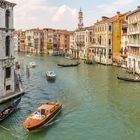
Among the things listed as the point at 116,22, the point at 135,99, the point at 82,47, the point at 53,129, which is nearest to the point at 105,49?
the point at 116,22

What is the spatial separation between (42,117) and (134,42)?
25260 millimetres

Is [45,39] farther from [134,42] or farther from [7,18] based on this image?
[7,18]

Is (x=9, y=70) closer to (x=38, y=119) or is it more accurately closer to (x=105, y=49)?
(x=38, y=119)

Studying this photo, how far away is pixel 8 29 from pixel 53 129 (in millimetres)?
8084

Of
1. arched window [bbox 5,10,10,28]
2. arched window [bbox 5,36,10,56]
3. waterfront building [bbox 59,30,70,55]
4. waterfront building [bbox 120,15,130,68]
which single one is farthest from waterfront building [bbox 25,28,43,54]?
arched window [bbox 5,10,10,28]

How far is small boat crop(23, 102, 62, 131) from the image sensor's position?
16.5 metres

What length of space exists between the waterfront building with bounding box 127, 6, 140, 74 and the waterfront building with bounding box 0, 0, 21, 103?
18.8 metres

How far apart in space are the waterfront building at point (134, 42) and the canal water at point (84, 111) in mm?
6803

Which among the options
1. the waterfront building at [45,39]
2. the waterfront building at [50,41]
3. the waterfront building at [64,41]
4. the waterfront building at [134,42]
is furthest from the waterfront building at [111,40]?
the waterfront building at [45,39]

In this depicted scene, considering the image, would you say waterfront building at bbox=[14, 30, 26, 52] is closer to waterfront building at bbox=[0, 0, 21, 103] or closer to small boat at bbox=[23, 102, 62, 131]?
waterfront building at bbox=[0, 0, 21, 103]

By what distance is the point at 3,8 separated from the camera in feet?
69.4

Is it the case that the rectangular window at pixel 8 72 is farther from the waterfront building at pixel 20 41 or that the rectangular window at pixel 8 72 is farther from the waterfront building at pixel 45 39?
the waterfront building at pixel 20 41

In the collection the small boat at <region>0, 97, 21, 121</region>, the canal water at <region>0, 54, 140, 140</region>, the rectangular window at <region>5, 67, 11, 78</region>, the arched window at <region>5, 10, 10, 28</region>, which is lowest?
the canal water at <region>0, 54, 140, 140</region>

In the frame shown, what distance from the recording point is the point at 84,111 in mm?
20656
